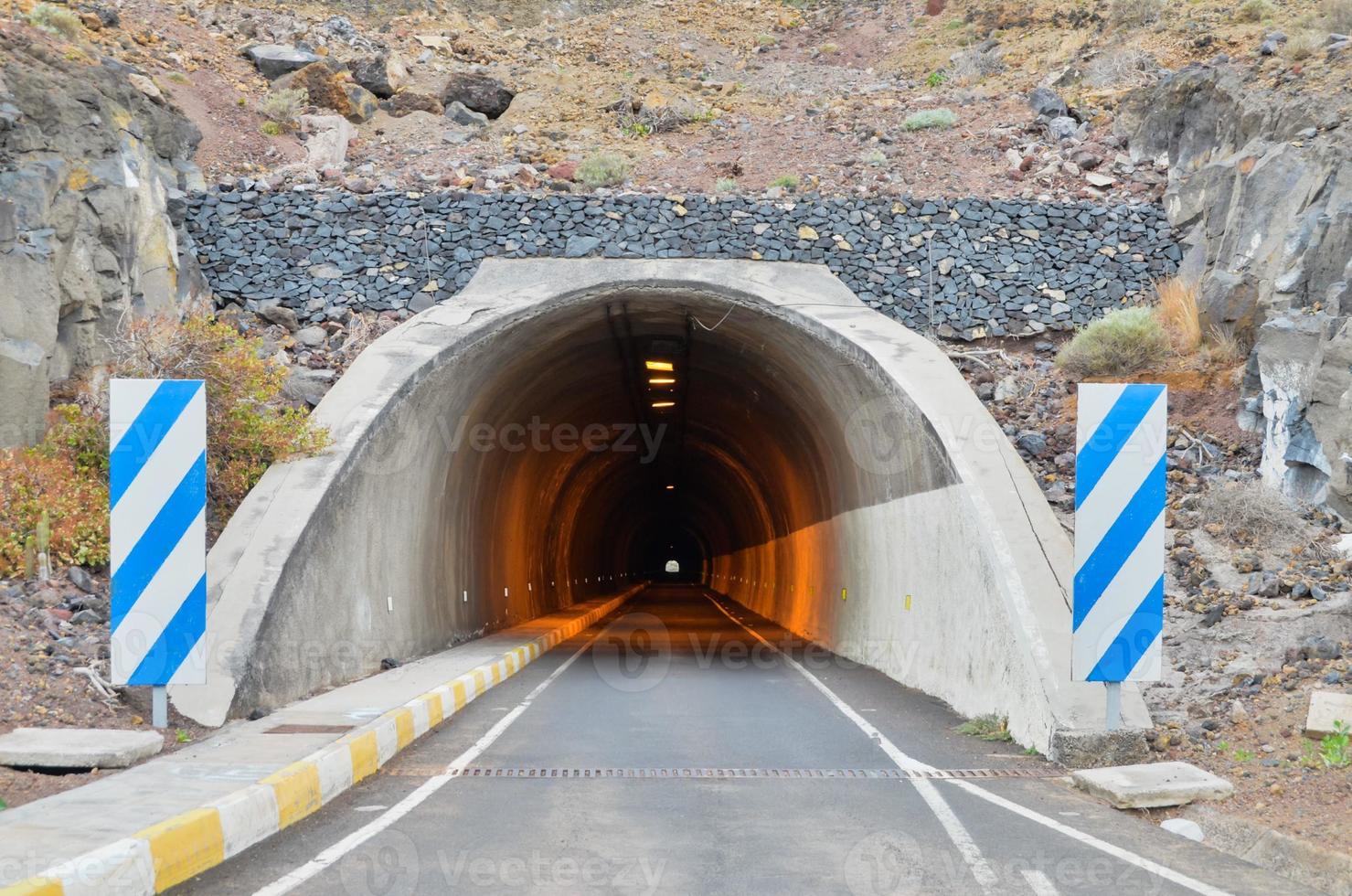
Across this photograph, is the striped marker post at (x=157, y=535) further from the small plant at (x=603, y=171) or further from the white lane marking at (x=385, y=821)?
→ the small plant at (x=603, y=171)

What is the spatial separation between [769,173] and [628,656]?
8987mm

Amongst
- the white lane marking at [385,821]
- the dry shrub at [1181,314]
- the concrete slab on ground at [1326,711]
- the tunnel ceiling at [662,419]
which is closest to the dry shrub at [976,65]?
the tunnel ceiling at [662,419]

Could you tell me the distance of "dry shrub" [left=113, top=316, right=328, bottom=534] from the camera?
1246 centimetres

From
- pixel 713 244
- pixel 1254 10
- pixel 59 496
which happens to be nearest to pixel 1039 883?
pixel 59 496

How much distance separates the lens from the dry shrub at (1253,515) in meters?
11.4

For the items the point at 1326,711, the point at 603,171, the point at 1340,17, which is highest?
the point at 1340,17

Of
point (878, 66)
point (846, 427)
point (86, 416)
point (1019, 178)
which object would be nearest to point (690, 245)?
point (846, 427)

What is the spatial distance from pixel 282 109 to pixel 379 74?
15.3ft

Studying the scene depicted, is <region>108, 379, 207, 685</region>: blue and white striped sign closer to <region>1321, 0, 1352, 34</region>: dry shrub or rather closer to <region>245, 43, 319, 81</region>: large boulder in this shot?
<region>245, 43, 319, 81</region>: large boulder

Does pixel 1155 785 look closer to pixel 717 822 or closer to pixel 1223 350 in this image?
pixel 717 822

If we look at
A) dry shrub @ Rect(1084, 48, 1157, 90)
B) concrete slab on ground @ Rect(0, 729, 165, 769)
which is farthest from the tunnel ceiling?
dry shrub @ Rect(1084, 48, 1157, 90)

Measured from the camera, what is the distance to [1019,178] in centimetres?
2034

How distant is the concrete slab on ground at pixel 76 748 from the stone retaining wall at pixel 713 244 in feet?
33.6

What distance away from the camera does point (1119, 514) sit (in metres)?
8.69
